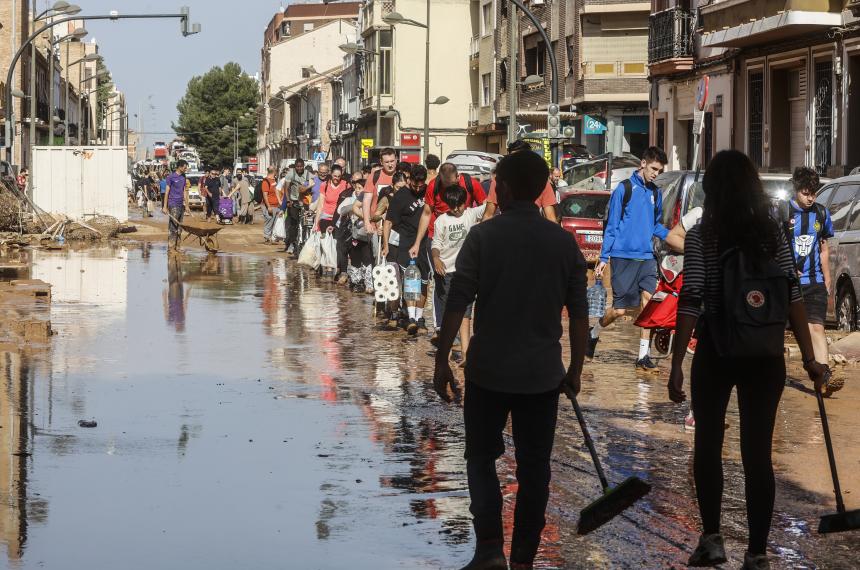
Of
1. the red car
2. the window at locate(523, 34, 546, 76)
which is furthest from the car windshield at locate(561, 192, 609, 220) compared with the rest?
the window at locate(523, 34, 546, 76)

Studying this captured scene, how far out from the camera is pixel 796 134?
3052 centimetres

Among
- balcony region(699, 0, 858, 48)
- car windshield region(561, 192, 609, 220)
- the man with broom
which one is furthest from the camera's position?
balcony region(699, 0, 858, 48)

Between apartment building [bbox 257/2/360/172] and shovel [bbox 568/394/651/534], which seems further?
apartment building [bbox 257/2/360/172]

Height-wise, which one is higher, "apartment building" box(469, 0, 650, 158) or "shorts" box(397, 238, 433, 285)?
"apartment building" box(469, 0, 650, 158)

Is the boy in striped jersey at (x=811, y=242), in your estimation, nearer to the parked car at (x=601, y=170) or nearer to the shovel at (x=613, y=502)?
the shovel at (x=613, y=502)

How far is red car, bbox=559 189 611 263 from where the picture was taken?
25884 mm

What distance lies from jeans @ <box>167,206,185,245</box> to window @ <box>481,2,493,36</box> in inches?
1354

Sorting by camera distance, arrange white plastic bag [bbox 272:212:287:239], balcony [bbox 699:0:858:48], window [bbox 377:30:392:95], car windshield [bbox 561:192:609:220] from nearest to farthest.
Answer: car windshield [bbox 561:192:609:220] → balcony [bbox 699:0:858:48] → white plastic bag [bbox 272:212:287:239] → window [bbox 377:30:392:95]

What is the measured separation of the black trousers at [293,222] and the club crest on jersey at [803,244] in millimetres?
19255

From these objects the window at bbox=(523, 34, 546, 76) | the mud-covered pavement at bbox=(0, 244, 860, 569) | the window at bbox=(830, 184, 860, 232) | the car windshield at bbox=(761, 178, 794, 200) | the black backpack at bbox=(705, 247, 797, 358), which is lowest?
the mud-covered pavement at bbox=(0, 244, 860, 569)

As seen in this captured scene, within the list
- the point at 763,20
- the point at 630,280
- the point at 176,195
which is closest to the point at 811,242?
the point at 630,280

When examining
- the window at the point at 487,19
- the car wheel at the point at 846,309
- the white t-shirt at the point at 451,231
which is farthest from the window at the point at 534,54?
the white t-shirt at the point at 451,231

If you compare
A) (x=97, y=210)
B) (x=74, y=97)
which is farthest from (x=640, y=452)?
(x=74, y=97)

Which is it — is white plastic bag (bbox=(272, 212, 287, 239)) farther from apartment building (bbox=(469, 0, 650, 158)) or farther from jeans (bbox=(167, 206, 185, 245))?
apartment building (bbox=(469, 0, 650, 158))
